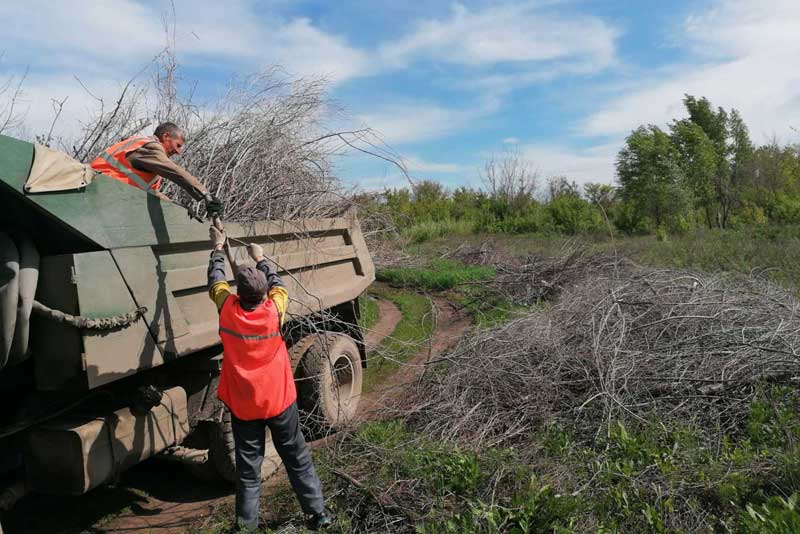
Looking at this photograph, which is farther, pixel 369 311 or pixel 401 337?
pixel 369 311

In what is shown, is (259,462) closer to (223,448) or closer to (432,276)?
(223,448)

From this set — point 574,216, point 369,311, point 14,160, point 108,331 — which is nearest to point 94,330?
point 108,331

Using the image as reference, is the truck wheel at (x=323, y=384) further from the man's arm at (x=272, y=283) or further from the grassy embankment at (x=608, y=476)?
the man's arm at (x=272, y=283)

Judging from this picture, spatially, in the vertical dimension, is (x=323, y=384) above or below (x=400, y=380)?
above

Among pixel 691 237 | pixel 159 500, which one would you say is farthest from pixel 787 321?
pixel 691 237

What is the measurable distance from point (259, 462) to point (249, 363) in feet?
2.11

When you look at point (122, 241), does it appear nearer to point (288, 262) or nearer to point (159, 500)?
point (288, 262)

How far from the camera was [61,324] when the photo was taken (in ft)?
9.48

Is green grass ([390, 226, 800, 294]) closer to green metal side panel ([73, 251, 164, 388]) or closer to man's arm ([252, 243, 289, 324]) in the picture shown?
man's arm ([252, 243, 289, 324])

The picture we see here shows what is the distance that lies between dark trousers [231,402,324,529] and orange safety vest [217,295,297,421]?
105 millimetres

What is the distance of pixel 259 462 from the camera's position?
3508mm

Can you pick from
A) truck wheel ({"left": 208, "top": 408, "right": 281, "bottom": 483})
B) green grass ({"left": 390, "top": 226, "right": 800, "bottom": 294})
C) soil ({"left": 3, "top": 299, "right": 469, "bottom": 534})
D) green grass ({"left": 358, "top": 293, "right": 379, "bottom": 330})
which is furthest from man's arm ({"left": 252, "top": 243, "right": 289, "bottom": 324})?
green grass ({"left": 390, "top": 226, "right": 800, "bottom": 294})

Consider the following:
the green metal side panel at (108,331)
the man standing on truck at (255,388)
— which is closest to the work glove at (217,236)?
the man standing on truck at (255,388)

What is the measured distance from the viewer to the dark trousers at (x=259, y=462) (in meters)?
3.43
